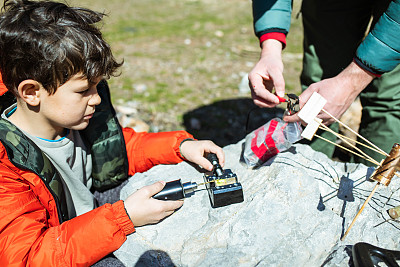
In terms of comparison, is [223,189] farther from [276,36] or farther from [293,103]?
[276,36]

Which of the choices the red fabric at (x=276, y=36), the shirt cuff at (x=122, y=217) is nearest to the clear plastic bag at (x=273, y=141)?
the red fabric at (x=276, y=36)

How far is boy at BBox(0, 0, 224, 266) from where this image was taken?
1980 millimetres

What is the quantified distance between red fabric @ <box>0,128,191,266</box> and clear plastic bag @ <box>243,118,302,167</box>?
1020 millimetres

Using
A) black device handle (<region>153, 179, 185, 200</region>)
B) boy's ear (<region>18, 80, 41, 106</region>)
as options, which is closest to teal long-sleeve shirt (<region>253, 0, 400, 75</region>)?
black device handle (<region>153, 179, 185, 200</region>)

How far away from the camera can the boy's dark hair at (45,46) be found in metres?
2.14

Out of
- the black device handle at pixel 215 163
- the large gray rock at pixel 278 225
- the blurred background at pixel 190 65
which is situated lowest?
the blurred background at pixel 190 65

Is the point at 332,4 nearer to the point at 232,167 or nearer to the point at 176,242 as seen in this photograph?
the point at 232,167

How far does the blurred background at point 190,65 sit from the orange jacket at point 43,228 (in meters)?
1.65

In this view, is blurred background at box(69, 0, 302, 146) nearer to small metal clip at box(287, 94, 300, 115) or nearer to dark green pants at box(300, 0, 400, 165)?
dark green pants at box(300, 0, 400, 165)

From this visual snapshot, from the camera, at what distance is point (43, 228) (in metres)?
2.07

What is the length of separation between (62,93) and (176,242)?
1.19 m

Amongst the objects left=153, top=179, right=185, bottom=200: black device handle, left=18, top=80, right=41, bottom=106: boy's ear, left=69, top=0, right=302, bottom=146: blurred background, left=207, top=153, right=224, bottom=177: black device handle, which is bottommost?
left=69, top=0, right=302, bottom=146: blurred background

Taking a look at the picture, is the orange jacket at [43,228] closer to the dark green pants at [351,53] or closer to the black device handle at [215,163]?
the black device handle at [215,163]

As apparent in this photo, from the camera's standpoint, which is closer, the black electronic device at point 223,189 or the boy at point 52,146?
the boy at point 52,146
